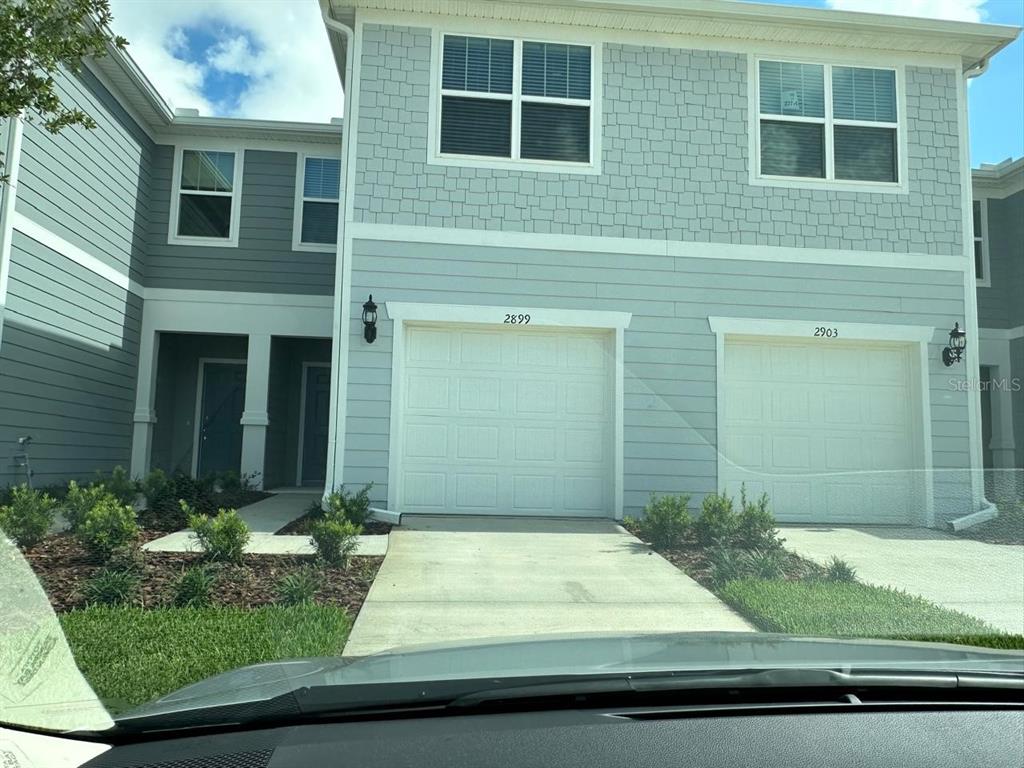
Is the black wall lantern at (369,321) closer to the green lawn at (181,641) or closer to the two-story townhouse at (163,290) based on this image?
the two-story townhouse at (163,290)

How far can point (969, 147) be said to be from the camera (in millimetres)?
11148

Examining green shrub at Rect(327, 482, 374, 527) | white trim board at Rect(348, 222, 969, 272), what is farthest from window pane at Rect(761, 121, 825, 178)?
green shrub at Rect(327, 482, 374, 527)

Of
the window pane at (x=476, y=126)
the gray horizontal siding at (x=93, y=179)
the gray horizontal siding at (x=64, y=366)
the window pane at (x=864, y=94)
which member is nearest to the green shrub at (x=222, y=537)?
the gray horizontal siding at (x=64, y=366)

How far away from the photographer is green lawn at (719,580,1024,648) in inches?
216

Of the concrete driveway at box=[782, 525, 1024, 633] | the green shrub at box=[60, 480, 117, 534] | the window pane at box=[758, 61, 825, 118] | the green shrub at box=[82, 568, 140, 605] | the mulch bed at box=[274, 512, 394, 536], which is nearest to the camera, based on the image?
the green shrub at box=[82, 568, 140, 605]

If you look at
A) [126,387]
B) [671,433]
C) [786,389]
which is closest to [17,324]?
[126,387]

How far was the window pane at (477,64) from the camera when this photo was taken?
34.8 ft

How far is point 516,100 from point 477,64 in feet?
2.11

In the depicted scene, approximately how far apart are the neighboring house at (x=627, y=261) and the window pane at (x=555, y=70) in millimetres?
40

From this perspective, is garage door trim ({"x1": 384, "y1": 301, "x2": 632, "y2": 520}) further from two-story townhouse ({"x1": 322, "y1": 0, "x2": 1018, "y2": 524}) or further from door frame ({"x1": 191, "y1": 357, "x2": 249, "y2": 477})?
door frame ({"x1": 191, "y1": 357, "x2": 249, "y2": 477})

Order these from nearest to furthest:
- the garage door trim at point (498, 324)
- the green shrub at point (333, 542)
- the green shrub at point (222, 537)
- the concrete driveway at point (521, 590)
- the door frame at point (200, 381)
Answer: the concrete driveway at point (521, 590), the green shrub at point (222, 537), the green shrub at point (333, 542), the garage door trim at point (498, 324), the door frame at point (200, 381)

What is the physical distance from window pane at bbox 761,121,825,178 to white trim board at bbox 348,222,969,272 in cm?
102

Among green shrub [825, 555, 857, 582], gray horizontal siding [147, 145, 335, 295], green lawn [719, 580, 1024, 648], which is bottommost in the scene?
green lawn [719, 580, 1024, 648]

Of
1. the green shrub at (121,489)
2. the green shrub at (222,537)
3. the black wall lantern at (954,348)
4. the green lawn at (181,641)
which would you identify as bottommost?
the green lawn at (181,641)
